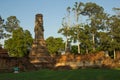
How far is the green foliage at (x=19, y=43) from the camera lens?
61188 mm

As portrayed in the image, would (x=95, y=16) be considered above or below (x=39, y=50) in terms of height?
above

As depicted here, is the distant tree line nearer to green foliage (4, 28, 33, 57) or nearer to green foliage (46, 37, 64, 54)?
green foliage (4, 28, 33, 57)

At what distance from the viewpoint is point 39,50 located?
42.8m

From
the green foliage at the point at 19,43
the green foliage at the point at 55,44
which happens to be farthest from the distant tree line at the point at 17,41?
the green foliage at the point at 55,44

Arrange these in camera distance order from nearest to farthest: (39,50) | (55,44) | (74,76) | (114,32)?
(74,76)
(39,50)
(114,32)
(55,44)

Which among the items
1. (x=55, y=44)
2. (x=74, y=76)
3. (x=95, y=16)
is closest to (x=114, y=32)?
(x=95, y=16)

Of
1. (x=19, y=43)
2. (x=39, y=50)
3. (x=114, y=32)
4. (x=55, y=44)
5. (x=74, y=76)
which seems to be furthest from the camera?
(x=55, y=44)

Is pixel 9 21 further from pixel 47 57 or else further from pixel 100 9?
pixel 47 57

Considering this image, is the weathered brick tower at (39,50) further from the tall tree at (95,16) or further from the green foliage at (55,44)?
the green foliage at (55,44)

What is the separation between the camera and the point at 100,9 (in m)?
57.3

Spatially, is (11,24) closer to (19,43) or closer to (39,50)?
(19,43)

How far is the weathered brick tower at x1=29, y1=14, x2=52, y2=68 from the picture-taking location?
1641 inches

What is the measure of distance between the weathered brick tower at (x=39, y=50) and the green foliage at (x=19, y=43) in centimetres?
1850

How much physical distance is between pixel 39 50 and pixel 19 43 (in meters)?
19.2
